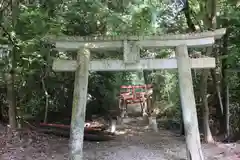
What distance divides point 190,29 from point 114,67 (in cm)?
278

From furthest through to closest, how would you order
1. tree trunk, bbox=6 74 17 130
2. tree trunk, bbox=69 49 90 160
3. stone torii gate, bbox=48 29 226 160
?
tree trunk, bbox=6 74 17 130, stone torii gate, bbox=48 29 226 160, tree trunk, bbox=69 49 90 160

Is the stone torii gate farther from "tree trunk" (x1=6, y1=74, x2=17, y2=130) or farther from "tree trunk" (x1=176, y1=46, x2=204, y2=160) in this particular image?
"tree trunk" (x1=6, y1=74, x2=17, y2=130)

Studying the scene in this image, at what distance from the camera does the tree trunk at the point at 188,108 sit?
4488 mm

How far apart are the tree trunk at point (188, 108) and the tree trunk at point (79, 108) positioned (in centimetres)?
151

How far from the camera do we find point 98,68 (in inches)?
188

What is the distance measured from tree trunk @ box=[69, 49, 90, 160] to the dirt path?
1.89ft

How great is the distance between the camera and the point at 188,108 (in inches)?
182

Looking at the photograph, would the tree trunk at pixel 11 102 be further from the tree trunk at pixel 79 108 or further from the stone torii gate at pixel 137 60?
the tree trunk at pixel 79 108

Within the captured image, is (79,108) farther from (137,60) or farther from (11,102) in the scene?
(11,102)

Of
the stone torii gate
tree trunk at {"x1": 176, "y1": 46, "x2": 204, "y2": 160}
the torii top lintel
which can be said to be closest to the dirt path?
tree trunk at {"x1": 176, "y1": 46, "x2": 204, "y2": 160}

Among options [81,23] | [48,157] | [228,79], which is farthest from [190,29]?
[48,157]

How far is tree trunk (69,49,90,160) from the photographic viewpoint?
4.42 metres

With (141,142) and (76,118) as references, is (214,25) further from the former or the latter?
(76,118)

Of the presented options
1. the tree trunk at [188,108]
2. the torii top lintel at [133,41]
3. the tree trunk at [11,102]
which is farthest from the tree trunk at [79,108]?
the tree trunk at [11,102]
